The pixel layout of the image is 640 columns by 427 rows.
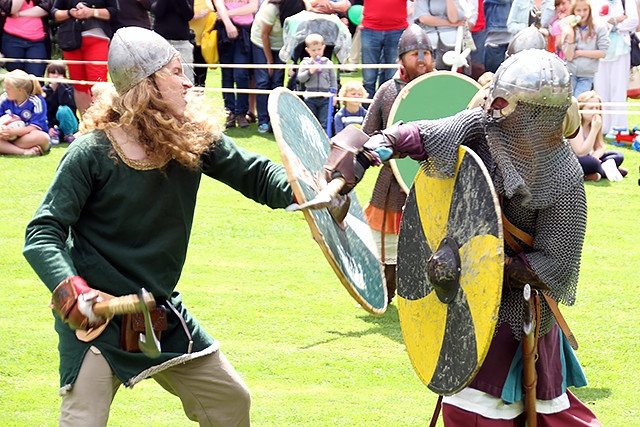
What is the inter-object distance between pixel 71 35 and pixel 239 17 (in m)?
1.97

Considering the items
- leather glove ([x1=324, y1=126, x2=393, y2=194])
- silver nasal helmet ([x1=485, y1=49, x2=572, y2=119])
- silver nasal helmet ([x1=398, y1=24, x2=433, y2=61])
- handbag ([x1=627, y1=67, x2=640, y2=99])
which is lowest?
handbag ([x1=627, y1=67, x2=640, y2=99])

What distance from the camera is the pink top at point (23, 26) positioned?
11469 millimetres

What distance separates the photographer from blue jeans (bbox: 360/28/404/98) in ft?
37.0

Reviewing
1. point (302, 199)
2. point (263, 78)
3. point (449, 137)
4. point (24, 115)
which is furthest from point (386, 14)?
point (302, 199)

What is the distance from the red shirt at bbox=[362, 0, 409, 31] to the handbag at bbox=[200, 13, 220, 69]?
194 centimetres

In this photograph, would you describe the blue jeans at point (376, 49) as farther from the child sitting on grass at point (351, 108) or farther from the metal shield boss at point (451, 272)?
the metal shield boss at point (451, 272)

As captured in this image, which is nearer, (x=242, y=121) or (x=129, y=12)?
(x=129, y=12)

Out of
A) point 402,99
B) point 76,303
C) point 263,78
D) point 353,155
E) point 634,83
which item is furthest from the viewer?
point 634,83

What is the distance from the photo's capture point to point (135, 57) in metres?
3.63

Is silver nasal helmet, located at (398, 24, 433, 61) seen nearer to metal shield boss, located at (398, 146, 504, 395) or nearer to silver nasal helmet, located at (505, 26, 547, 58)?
silver nasal helmet, located at (505, 26, 547, 58)

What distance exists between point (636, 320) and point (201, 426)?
364 centimetres

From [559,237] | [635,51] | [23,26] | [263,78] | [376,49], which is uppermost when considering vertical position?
[559,237]

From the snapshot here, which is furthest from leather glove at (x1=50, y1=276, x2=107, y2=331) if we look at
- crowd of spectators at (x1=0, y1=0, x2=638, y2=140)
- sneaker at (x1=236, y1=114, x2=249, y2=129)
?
sneaker at (x1=236, y1=114, x2=249, y2=129)

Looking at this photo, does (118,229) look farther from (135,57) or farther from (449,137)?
(449,137)
